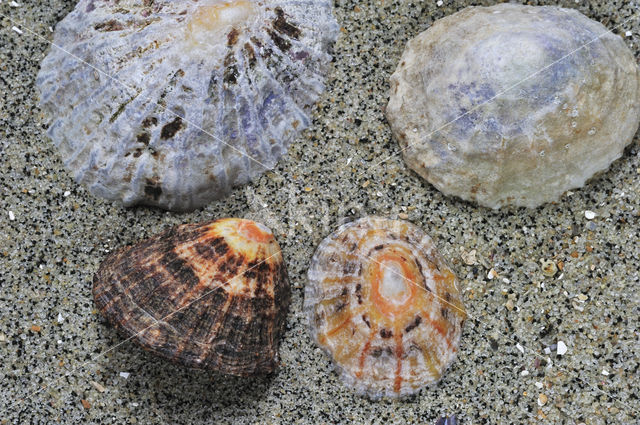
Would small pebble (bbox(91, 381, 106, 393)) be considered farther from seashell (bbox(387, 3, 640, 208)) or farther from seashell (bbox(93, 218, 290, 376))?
seashell (bbox(387, 3, 640, 208))

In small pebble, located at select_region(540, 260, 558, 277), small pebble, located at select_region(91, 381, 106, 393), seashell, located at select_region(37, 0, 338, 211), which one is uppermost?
seashell, located at select_region(37, 0, 338, 211)

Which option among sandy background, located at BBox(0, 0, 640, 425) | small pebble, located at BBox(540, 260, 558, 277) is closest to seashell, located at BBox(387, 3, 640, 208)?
sandy background, located at BBox(0, 0, 640, 425)

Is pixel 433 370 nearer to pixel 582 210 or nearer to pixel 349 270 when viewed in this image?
pixel 349 270

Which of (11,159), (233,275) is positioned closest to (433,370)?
(233,275)

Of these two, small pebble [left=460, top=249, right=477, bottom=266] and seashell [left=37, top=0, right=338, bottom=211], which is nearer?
seashell [left=37, top=0, right=338, bottom=211]

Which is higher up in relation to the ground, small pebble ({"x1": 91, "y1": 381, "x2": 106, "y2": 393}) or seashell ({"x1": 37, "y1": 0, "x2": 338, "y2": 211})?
seashell ({"x1": 37, "y1": 0, "x2": 338, "y2": 211})
